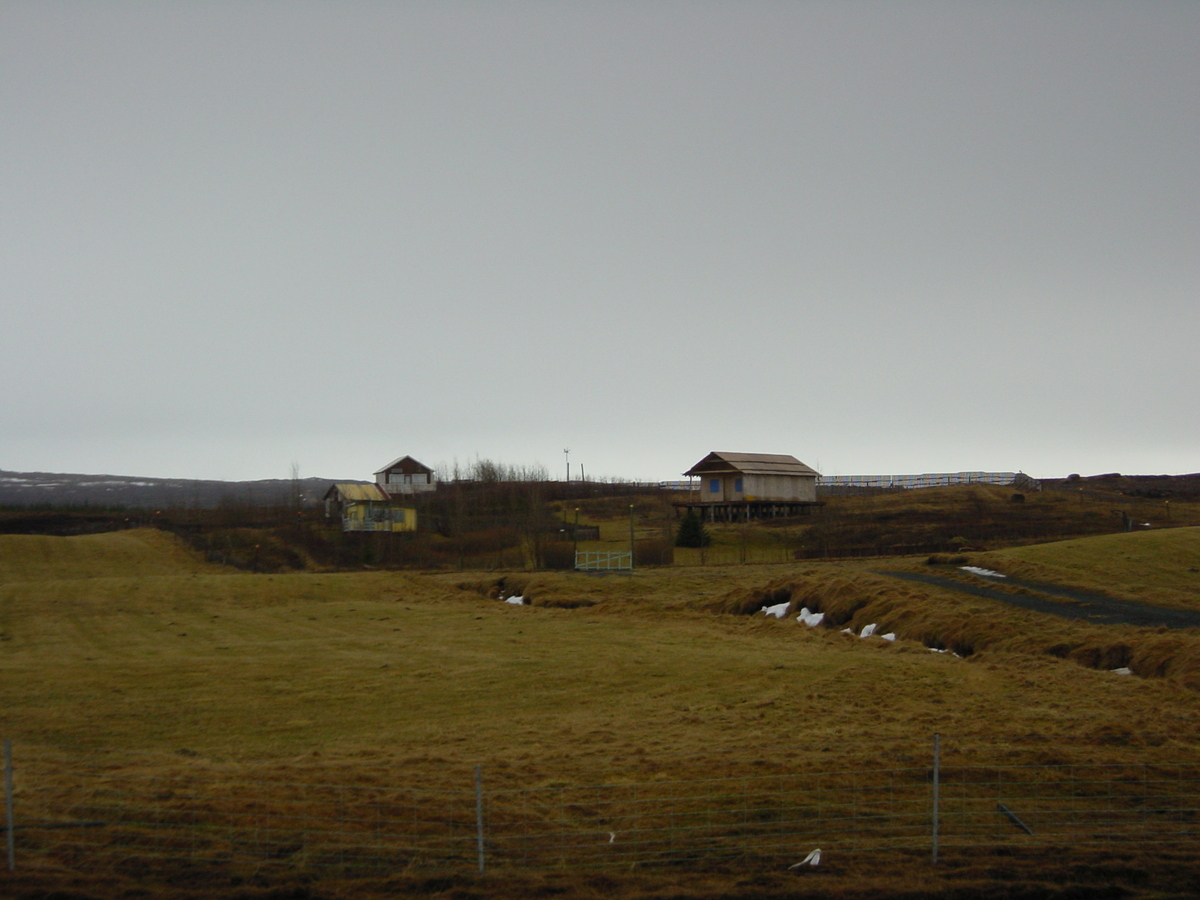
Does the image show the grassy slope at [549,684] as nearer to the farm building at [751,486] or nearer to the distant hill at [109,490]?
the farm building at [751,486]

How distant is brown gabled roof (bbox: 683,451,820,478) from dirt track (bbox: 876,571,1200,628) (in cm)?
3917

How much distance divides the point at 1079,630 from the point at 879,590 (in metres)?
7.36

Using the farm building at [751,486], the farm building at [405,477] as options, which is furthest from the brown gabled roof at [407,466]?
the farm building at [751,486]

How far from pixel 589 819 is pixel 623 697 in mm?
8427

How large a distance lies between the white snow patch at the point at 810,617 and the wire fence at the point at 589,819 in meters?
16.3

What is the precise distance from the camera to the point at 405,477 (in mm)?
95062

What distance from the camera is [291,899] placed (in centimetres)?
798

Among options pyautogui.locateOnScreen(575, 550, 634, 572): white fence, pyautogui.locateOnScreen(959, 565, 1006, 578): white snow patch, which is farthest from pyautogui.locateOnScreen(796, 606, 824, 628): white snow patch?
pyautogui.locateOnScreen(575, 550, 634, 572): white fence

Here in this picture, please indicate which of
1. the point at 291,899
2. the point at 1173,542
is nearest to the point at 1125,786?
the point at 291,899

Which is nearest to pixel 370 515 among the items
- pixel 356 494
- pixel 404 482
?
pixel 356 494

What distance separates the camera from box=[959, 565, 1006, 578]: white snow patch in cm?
3269

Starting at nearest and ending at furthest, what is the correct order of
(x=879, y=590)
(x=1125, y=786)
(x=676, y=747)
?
(x=1125, y=786), (x=676, y=747), (x=879, y=590)

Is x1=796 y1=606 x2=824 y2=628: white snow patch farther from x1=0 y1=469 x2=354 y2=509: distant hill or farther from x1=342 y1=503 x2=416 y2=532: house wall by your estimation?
x1=0 y1=469 x2=354 y2=509: distant hill

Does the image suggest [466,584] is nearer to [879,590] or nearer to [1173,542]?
[879,590]
